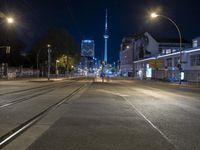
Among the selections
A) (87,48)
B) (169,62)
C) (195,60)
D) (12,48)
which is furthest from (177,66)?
(87,48)

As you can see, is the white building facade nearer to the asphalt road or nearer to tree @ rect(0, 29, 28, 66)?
tree @ rect(0, 29, 28, 66)

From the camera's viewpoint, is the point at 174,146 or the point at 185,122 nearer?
the point at 174,146

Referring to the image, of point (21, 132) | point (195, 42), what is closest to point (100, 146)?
point (21, 132)

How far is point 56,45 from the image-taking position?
109188 mm

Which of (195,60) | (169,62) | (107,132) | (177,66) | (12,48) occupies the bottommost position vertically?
(107,132)

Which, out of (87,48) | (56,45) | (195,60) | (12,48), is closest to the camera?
(195,60)

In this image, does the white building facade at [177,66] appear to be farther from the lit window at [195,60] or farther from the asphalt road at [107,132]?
the asphalt road at [107,132]

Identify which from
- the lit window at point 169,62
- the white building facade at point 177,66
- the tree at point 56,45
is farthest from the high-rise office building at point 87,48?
the lit window at point 169,62

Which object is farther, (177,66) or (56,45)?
(56,45)

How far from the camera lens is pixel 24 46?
11406cm

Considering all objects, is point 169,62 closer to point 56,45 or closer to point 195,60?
point 195,60

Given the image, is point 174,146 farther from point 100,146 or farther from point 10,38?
point 10,38

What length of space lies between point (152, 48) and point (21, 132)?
12846 centimetres

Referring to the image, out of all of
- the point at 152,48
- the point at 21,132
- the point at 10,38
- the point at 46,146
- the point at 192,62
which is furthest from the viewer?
the point at 152,48
